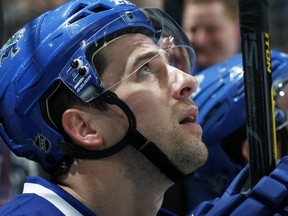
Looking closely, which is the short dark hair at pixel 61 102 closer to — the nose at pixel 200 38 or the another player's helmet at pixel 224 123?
the another player's helmet at pixel 224 123

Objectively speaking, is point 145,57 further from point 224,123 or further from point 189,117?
point 224,123

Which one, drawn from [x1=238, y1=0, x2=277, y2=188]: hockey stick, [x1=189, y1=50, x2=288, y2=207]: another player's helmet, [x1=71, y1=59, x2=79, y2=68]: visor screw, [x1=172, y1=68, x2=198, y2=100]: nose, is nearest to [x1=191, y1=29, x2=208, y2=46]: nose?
[x1=189, y1=50, x2=288, y2=207]: another player's helmet

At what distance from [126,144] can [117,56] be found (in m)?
0.24

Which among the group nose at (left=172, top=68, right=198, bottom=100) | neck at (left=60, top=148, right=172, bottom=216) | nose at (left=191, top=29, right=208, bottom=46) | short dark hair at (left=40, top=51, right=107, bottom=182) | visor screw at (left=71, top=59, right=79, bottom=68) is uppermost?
visor screw at (left=71, top=59, right=79, bottom=68)

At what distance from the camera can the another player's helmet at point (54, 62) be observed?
188 centimetres

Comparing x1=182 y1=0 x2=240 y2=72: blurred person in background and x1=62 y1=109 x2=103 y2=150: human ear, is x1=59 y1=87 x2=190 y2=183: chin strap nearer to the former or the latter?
x1=62 y1=109 x2=103 y2=150: human ear

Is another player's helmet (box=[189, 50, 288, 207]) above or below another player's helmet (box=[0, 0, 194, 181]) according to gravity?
below

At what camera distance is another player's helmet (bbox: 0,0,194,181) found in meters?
1.88

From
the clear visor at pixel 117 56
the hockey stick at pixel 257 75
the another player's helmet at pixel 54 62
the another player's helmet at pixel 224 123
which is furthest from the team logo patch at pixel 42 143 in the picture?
the another player's helmet at pixel 224 123

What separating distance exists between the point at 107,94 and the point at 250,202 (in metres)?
0.48

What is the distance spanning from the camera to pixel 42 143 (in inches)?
76.4

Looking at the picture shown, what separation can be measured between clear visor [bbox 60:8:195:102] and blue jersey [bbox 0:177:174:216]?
261mm

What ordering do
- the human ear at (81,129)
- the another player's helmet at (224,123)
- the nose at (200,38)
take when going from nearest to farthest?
the human ear at (81,129), the another player's helmet at (224,123), the nose at (200,38)

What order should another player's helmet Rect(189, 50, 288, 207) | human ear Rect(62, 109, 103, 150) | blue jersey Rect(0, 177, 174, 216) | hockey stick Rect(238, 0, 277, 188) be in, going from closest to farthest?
hockey stick Rect(238, 0, 277, 188)
blue jersey Rect(0, 177, 174, 216)
human ear Rect(62, 109, 103, 150)
another player's helmet Rect(189, 50, 288, 207)
